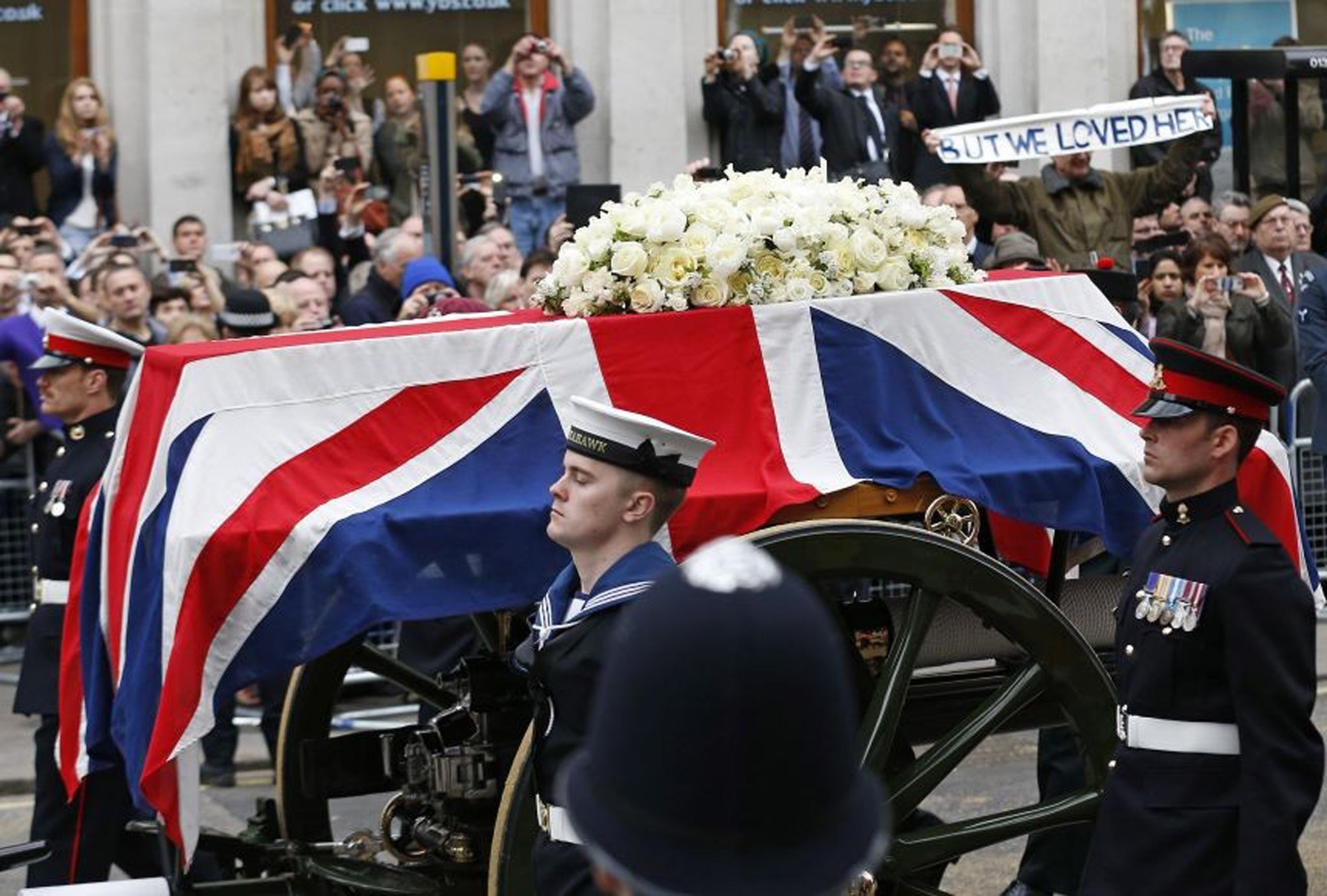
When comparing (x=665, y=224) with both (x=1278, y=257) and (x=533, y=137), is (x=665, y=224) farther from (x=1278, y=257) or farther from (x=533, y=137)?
(x=533, y=137)

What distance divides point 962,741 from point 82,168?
902cm

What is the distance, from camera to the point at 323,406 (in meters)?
4.89

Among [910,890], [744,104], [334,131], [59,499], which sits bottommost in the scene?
[910,890]

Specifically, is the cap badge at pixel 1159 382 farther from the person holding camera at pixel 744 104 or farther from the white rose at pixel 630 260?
the person holding camera at pixel 744 104

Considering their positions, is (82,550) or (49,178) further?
(49,178)

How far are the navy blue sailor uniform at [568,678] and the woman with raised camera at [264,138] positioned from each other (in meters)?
9.33

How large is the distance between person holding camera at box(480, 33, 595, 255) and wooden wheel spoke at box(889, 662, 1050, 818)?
328 inches

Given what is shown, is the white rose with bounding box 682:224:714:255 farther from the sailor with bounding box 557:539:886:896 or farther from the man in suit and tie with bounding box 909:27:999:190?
the man in suit and tie with bounding box 909:27:999:190

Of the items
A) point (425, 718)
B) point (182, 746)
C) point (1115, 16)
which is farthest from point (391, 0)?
point (182, 746)

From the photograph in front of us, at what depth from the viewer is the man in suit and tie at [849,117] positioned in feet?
43.0

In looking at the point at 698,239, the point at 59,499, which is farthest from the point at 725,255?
the point at 59,499

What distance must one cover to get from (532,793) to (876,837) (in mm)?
2477

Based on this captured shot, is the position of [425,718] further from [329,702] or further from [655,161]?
[655,161]

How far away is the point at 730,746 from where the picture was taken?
1842mm
